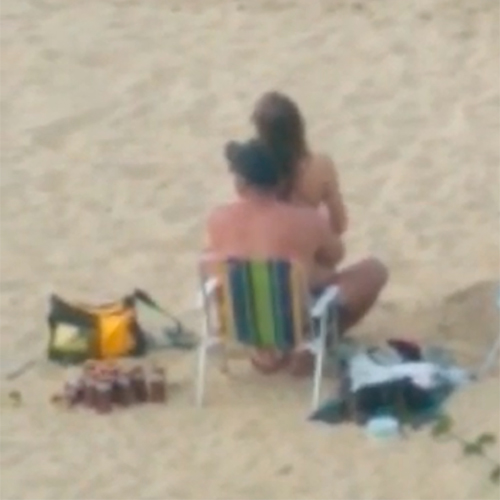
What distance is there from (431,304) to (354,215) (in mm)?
1171

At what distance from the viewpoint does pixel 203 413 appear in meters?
9.31

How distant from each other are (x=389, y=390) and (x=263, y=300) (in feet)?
1.79

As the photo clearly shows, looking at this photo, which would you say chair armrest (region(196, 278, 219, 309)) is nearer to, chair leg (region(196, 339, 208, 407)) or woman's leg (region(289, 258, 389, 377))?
chair leg (region(196, 339, 208, 407))

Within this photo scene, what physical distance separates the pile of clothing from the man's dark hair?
2.37 feet

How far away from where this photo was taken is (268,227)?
30.6 ft

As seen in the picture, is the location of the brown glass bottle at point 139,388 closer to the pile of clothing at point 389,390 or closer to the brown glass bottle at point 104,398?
the brown glass bottle at point 104,398

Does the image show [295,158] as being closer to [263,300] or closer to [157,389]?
[263,300]

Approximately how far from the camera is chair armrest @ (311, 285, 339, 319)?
9195 millimetres

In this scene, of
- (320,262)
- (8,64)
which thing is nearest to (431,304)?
(320,262)

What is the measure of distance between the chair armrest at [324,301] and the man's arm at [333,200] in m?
0.42

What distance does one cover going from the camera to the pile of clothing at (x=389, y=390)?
9.07 m

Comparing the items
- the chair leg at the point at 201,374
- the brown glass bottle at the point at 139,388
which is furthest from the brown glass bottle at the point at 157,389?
the chair leg at the point at 201,374

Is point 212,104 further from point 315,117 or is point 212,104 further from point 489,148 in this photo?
point 489,148

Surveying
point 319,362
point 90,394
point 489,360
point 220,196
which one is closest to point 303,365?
point 319,362
